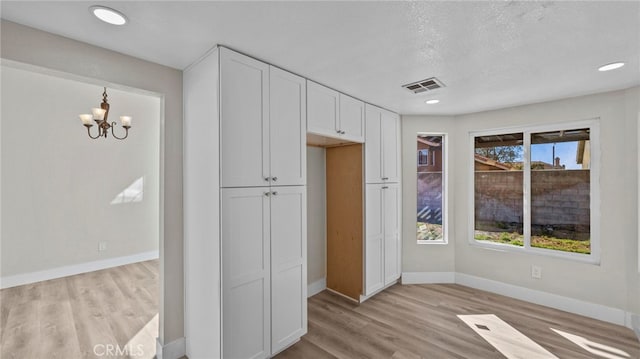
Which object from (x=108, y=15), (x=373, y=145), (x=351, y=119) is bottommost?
(x=373, y=145)

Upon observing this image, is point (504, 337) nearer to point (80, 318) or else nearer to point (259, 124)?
point (259, 124)

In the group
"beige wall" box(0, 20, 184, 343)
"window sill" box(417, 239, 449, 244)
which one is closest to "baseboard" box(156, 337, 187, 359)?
"beige wall" box(0, 20, 184, 343)

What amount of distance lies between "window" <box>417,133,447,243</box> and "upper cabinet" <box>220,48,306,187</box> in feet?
7.22

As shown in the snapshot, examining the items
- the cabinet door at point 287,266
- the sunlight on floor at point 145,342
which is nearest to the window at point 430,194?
the cabinet door at point 287,266

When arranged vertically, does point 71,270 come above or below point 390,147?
below

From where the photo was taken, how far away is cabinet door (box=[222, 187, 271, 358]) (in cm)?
186

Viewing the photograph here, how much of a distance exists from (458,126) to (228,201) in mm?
3402

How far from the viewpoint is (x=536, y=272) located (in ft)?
10.5

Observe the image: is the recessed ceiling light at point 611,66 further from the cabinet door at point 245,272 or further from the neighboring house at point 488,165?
the cabinet door at point 245,272

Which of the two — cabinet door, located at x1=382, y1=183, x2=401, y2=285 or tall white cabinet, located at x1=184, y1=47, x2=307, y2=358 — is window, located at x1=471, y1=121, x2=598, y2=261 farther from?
tall white cabinet, located at x1=184, y1=47, x2=307, y2=358

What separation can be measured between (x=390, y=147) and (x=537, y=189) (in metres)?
1.87

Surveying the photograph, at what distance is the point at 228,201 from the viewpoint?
1.87 meters

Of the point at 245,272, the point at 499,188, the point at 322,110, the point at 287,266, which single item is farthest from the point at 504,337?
the point at 322,110

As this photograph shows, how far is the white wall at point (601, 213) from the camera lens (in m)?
2.69
